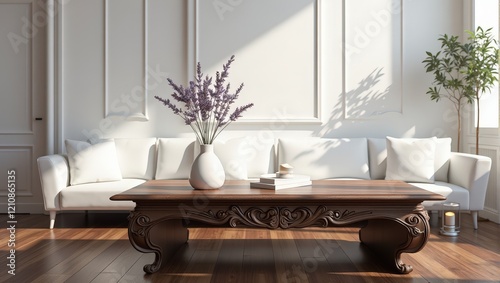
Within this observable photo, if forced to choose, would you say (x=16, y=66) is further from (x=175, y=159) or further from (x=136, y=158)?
(x=175, y=159)

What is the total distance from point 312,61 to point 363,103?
2.10 feet

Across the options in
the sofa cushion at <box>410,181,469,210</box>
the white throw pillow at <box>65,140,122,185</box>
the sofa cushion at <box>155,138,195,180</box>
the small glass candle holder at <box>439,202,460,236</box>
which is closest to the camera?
the small glass candle holder at <box>439,202,460,236</box>

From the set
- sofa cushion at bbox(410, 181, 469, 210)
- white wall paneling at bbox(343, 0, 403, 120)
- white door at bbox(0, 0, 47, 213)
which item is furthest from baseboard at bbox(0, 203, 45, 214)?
sofa cushion at bbox(410, 181, 469, 210)

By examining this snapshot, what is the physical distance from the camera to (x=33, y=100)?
15.6 feet

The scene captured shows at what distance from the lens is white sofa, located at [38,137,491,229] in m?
3.95

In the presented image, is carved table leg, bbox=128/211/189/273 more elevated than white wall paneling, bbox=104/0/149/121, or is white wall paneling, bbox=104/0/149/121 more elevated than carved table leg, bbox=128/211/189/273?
white wall paneling, bbox=104/0/149/121

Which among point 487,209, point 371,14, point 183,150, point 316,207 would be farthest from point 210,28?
point 487,209

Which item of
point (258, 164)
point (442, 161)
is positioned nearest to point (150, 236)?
point (258, 164)

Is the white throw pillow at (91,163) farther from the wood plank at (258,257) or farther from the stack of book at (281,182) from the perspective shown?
the stack of book at (281,182)

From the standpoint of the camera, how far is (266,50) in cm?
469

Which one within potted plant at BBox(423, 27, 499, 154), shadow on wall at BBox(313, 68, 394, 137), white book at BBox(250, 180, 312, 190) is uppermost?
potted plant at BBox(423, 27, 499, 154)

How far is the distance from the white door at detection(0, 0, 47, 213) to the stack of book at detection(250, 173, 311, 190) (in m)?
2.78

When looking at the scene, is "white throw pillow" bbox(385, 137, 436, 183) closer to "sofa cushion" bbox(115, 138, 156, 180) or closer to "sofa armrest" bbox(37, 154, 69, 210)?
"sofa cushion" bbox(115, 138, 156, 180)

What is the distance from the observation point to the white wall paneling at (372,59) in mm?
4680
